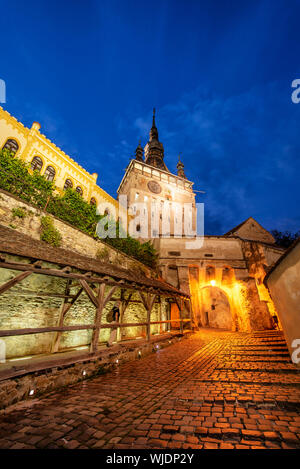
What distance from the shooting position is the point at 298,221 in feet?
395

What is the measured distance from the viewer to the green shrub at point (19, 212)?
7564mm

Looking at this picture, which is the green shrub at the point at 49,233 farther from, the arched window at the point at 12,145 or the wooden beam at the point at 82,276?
the arched window at the point at 12,145

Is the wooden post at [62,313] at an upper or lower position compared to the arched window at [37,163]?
lower

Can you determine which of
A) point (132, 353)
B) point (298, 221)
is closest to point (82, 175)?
point (132, 353)

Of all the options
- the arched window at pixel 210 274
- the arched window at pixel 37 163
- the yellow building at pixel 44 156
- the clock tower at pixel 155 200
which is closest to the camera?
the yellow building at pixel 44 156

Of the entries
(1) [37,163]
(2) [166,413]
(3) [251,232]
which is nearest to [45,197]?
(1) [37,163]

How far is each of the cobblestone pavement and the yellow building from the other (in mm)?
14648

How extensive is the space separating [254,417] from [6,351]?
6538 millimetres

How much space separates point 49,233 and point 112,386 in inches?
271

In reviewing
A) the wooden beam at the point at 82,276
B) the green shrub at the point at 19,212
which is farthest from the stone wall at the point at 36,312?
the green shrub at the point at 19,212

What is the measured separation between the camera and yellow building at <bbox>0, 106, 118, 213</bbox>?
47.5 feet

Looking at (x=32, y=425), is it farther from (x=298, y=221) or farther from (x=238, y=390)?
(x=298, y=221)

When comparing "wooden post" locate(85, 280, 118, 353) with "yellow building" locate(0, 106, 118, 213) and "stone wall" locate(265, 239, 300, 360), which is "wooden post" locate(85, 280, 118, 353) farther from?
"yellow building" locate(0, 106, 118, 213)

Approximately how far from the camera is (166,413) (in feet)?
9.40
